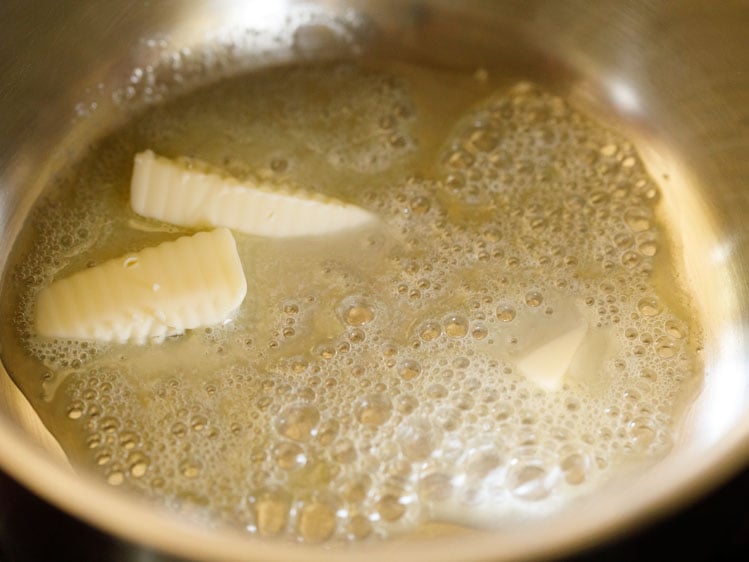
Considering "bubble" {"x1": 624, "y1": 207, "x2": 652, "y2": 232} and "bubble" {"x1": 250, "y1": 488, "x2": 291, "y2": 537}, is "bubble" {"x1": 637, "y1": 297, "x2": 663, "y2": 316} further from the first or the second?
"bubble" {"x1": 250, "y1": 488, "x2": 291, "y2": 537}

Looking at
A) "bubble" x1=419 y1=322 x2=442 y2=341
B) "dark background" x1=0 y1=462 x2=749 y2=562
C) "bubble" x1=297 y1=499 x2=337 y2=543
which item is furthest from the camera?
"bubble" x1=419 y1=322 x2=442 y2=341

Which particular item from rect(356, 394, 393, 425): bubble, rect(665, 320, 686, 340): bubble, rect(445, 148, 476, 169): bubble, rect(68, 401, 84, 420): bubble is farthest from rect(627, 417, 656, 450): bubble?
rect(68, 401, 84, 420): bubble

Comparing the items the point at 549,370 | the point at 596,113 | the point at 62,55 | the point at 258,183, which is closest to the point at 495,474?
the point at 549,370

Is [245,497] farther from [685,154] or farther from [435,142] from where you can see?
[685,154]

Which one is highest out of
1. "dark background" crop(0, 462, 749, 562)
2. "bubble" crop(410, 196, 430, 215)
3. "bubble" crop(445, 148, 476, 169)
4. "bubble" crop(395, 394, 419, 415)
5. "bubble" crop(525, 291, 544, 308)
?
"bubble" crop(445, 148, 476, 169)

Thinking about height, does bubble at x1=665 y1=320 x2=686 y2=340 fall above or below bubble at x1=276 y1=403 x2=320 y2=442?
above

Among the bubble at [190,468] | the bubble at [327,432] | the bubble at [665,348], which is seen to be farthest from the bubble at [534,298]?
the bubble at [190,468]
